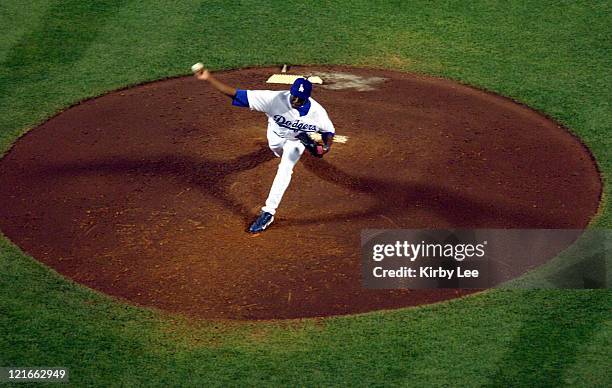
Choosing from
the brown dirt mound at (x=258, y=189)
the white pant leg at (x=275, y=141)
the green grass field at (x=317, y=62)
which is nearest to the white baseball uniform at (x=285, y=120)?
the white pant leg at (x=275, y=141)

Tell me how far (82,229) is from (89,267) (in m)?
0.70

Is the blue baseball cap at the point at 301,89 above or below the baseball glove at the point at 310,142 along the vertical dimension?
above

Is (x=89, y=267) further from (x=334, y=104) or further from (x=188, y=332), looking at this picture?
(x=334, y=104)

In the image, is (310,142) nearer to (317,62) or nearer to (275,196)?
(275,196)

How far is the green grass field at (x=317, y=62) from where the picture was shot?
910cm

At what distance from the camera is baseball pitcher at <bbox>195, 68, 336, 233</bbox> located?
11000mm

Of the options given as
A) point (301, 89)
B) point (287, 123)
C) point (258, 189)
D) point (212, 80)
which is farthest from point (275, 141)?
point (212, 80)

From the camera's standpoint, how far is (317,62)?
1494cm

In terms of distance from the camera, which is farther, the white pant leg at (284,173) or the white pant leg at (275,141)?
the white pant leg at (275,141)

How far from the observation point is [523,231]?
11094 millimetres

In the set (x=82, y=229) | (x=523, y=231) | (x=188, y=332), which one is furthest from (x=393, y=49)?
(x=188, y=332)

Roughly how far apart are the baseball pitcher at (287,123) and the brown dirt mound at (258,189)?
35 cm

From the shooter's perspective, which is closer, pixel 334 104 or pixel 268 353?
pixel 268 353

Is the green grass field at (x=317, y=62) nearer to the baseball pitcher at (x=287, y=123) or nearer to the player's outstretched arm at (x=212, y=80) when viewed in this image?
the baseball pitcher at (x=287, y=123)
